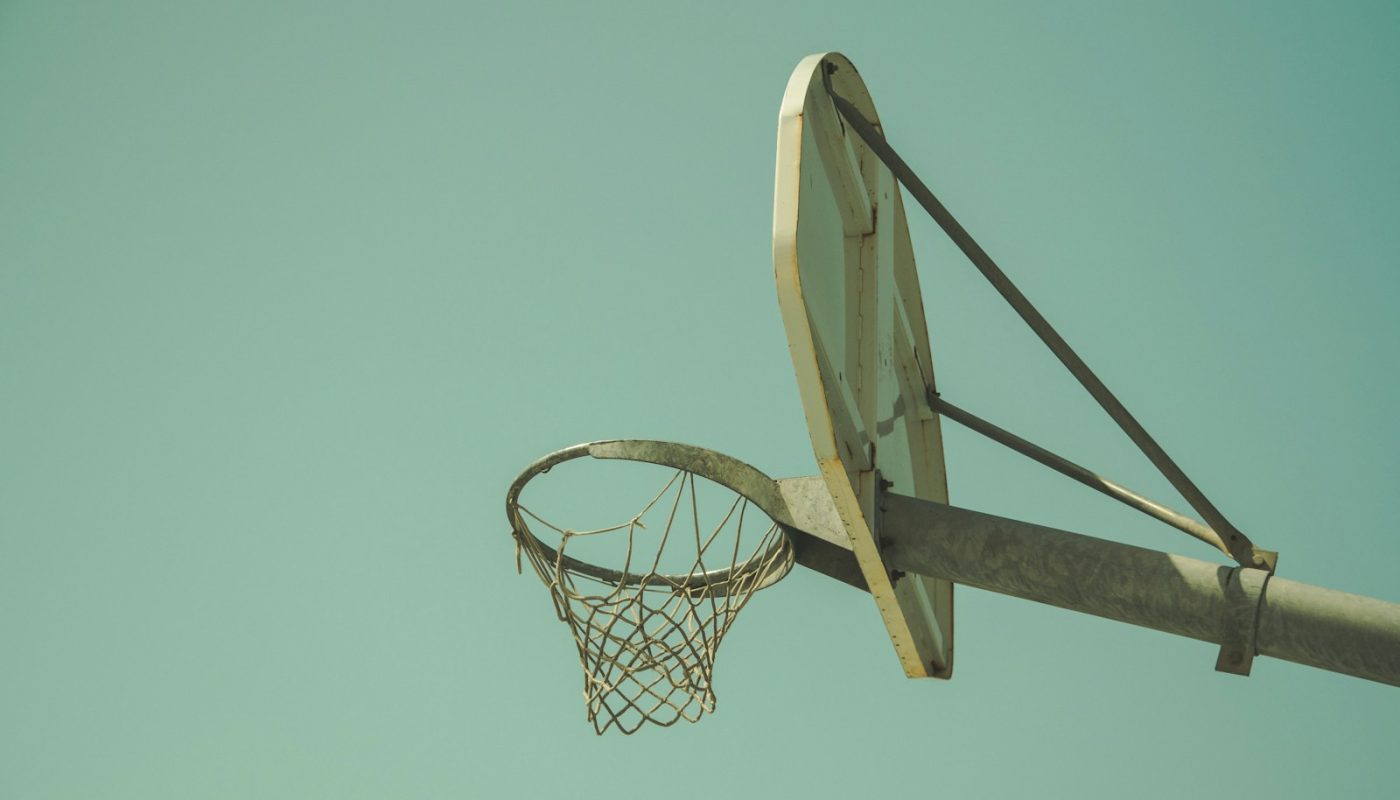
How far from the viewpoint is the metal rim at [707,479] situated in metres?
5.14

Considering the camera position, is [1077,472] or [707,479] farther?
[1077,472]

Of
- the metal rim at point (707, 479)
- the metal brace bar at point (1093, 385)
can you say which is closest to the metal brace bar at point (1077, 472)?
the metal brace bar at point (1093, 385)

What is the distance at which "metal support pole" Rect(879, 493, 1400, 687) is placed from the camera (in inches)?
195

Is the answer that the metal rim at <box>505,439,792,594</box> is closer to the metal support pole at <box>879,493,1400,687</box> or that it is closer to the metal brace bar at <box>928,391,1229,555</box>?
the metal support pole at <box>879,493,1400,687</box>

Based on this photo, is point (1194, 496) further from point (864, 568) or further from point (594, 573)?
point (594, 573)

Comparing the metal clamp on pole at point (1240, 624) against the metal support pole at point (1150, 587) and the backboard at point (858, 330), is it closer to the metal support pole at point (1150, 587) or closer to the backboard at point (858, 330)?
the metal support pole at point (1150, 587)

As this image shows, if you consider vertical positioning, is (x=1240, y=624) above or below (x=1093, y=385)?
below

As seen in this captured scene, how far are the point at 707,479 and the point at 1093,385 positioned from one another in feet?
4.72

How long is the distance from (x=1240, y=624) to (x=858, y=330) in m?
1.66

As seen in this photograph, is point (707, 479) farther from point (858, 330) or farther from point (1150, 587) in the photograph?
point (1150, 587)

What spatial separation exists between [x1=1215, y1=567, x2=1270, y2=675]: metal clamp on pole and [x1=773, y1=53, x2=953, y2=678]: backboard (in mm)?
1080

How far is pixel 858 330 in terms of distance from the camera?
5363 mm

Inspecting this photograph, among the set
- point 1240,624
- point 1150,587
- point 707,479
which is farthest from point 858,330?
point 1240,624

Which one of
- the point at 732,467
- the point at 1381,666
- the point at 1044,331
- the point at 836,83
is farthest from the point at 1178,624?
the point at 836,83
